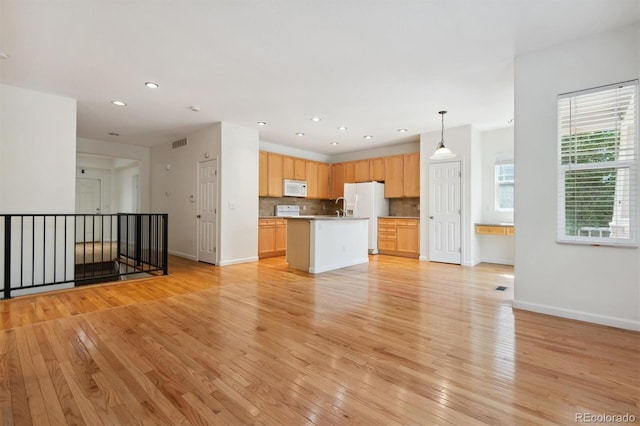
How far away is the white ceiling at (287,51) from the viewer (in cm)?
249

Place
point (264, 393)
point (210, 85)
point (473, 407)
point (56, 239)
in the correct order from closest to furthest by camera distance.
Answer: point (473, 407) → point (264, 393) → point (210, 85) → point (56, 239)

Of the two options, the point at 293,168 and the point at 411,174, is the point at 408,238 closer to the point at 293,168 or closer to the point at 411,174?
the point at 411,174

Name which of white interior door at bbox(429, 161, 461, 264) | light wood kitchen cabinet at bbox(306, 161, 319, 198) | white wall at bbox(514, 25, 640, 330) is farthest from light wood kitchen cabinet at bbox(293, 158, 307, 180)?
white wall at bbox(514, 25, 640, 330)

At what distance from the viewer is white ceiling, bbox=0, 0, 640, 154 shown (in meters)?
2.49

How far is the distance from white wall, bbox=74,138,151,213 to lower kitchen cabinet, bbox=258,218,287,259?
3.50 metres

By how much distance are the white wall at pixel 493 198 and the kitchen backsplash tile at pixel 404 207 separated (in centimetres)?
148

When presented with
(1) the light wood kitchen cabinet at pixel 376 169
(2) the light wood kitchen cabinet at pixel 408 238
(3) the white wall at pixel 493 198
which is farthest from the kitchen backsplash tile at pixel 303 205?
(3) the white wall at pixel 493 198

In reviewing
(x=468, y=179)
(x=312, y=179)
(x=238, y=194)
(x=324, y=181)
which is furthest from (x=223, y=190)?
(x=468, y=179)

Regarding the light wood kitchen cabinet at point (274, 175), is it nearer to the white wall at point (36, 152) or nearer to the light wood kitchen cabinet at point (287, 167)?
the light wood kitchen cabinet at point (287, 167)

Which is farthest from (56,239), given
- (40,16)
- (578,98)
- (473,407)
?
(578,98)

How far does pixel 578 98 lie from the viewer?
299 cm

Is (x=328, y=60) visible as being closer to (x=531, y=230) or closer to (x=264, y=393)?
(x=531, y=230)

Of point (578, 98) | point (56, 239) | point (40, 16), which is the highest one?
point (40, 16)

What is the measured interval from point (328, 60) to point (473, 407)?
3300mm
